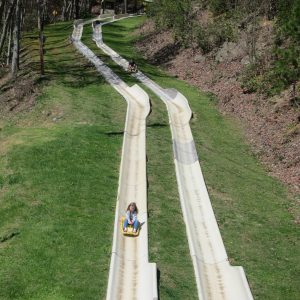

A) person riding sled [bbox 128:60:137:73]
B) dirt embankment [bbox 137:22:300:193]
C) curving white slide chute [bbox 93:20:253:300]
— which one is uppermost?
person riding sled [bbox 128:60:137:73]

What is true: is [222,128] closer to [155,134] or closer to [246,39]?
[155,134]

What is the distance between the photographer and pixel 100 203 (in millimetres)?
22469

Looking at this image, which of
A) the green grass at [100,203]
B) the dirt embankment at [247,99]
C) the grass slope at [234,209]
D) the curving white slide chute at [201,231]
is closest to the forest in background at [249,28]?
the dirt embankment at [247,99]

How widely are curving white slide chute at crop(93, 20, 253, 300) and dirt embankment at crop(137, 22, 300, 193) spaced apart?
15.5ft

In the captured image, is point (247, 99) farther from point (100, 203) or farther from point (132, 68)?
point (100, 203)

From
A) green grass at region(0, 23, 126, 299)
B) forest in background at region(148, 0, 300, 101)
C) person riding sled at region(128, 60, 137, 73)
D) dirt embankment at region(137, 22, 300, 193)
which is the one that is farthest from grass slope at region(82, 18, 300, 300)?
person riding sled at region(128, 60, 137, 73)

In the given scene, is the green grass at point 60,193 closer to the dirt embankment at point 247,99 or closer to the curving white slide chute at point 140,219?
the curving white slide chute at point 140,219

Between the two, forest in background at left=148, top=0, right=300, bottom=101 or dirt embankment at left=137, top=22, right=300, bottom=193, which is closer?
dirt embankment at left=137, top=22, right=300, bottom=193

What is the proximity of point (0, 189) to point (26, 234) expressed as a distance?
17.3ft

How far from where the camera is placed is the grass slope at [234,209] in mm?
17641

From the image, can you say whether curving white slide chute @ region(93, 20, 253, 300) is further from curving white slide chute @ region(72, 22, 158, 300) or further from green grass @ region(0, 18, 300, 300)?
curving white slide chute @ region(72, 22, 158, 300)

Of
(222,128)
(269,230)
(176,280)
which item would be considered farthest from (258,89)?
(176,280)

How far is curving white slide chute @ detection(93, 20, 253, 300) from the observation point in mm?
16719

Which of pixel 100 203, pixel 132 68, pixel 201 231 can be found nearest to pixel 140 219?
pixel 100 203
